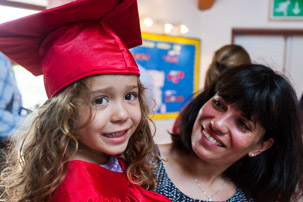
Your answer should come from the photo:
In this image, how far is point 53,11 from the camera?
2.19 feet

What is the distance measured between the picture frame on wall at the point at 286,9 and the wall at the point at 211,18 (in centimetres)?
6

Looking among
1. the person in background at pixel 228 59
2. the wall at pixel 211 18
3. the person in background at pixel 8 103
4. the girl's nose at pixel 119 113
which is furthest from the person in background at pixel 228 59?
the wall at pixel 211 18

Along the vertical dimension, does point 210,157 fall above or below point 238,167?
above

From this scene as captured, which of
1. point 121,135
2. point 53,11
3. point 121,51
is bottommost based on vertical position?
point 121,135

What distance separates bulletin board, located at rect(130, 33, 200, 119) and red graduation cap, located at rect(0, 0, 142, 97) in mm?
2609

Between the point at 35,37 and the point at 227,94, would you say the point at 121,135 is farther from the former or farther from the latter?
the point at 227,94

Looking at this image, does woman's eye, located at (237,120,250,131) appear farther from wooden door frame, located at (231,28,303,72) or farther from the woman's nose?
wooden door frame, located at (231,28,303,72)

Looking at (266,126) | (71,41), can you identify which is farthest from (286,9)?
(71,41)

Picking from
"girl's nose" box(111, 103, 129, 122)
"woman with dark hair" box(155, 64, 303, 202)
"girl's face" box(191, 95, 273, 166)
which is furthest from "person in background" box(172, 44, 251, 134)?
"girl's nose" box(111, 103, 129, 122)

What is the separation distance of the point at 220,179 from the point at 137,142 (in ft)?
2.06

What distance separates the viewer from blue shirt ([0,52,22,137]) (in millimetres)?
1359

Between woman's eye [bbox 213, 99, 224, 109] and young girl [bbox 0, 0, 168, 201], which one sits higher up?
young girl [bbox 0, 0, 168, 201]

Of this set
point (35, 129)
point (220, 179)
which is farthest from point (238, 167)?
point (35, 129)

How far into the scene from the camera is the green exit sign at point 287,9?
357 centimetres
